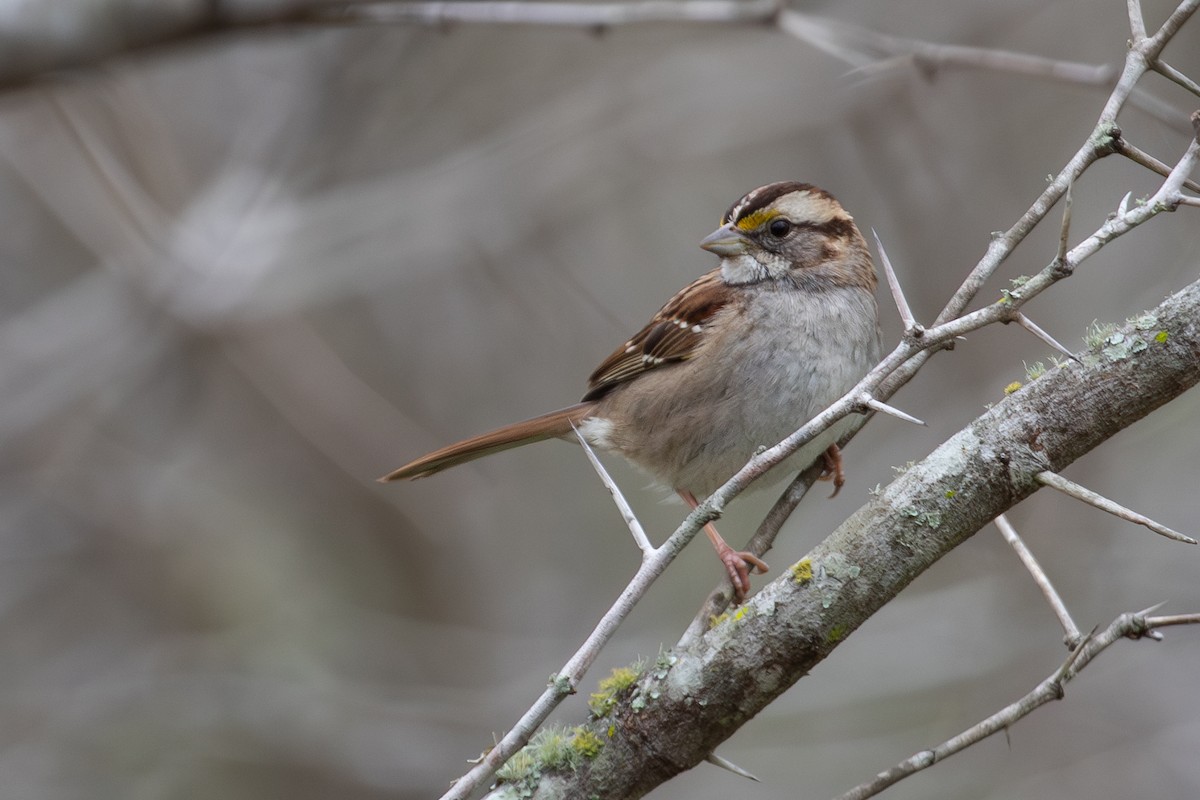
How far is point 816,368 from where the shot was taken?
3910mm

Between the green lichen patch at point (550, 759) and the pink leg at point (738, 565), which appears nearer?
the green lichen patch at point (550, 759)

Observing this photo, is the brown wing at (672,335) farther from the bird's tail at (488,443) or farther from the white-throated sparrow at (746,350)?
the bird's tail at (488,443)

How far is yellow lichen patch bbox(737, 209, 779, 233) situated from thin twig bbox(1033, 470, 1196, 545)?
7.21 feet

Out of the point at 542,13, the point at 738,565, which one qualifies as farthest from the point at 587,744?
the point at 542,13

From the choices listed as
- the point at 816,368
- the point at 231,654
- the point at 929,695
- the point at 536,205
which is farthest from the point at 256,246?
the point at 929,695

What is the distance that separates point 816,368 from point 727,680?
6.07 feet

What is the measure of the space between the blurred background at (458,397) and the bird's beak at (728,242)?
4.15 ft

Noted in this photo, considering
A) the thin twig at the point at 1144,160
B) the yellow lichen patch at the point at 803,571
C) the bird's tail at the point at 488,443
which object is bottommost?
the thin twig at the point at 1144,160

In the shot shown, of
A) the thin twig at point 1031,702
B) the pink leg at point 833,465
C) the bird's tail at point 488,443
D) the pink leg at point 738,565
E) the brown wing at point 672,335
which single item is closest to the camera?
the thin twig at point 1031,702

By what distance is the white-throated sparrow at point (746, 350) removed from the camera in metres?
3.96

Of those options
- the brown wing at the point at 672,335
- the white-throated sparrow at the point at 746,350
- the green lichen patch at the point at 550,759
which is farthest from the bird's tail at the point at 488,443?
the green lichen patch at the point at 550,759

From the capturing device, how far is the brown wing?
4.30 meters

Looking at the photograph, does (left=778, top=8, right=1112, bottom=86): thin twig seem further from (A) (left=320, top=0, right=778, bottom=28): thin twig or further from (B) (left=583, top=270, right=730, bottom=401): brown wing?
(B) (left=583, top=270, right=730, bottom=401): brown wing

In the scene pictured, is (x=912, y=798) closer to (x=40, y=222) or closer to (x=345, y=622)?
(x=345, y=622)
